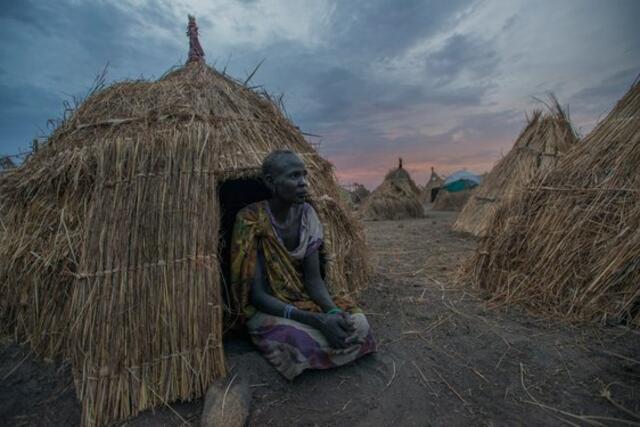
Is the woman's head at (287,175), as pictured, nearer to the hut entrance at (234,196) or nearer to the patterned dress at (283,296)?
the patterned dress at (283,296)

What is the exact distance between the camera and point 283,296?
2812 mm

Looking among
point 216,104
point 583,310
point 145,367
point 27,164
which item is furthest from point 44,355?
point 583,310

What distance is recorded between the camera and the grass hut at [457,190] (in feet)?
56.9

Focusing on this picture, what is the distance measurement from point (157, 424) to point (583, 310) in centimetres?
354

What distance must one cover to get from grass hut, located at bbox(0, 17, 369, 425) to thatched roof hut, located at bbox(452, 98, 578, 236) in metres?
6.55

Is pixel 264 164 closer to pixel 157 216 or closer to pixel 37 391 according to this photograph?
pixel 157 216

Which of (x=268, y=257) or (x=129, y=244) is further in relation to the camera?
(x=268, y=257)

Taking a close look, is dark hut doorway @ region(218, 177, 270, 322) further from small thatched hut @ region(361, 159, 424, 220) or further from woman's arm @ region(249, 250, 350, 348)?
small thatched hut @ region(361, 159, 424, 220)

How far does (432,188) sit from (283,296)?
22001mm

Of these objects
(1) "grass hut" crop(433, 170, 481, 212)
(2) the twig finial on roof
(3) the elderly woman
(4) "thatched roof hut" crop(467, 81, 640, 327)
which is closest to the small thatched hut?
(1) "grass hut" crop(433, 170, 481, 212)

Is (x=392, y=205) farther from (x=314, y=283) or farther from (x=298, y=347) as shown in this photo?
(x=298, y=347)

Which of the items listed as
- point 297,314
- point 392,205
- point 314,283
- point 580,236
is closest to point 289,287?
point 314,283

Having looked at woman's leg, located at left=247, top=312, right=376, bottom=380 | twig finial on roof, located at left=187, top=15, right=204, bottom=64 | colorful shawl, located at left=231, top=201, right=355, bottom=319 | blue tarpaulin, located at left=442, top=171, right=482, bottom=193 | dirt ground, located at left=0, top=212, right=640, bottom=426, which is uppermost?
twig finial on roof, located at left=187, top=15, right=204, bottom=64

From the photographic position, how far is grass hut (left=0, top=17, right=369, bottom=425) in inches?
84.7
